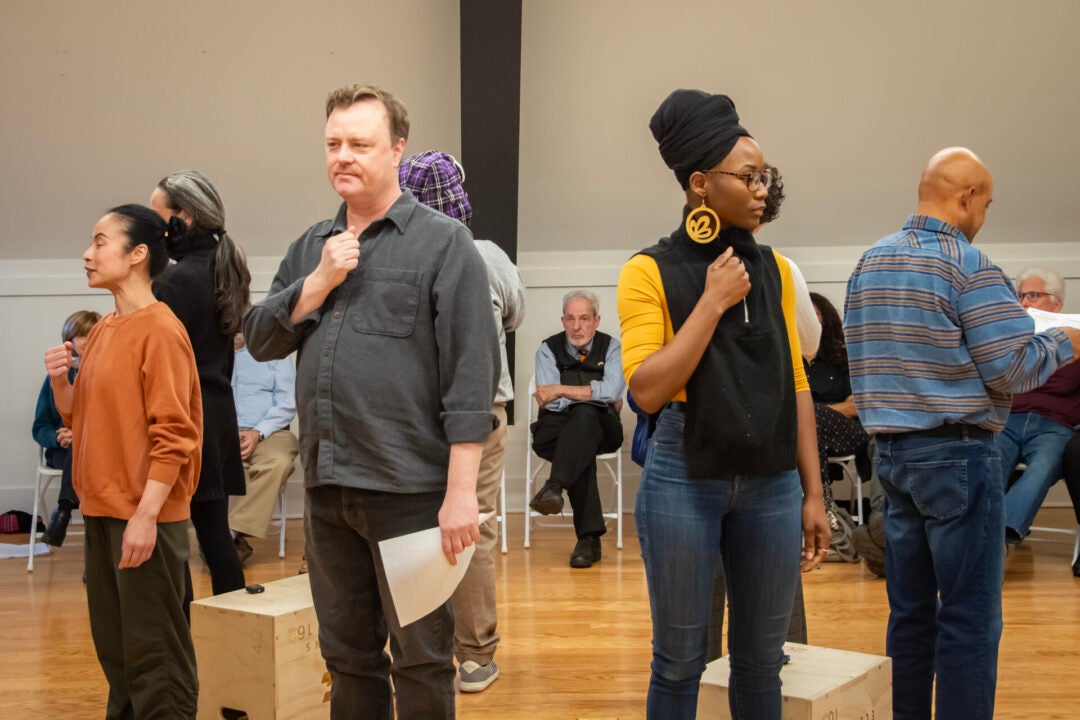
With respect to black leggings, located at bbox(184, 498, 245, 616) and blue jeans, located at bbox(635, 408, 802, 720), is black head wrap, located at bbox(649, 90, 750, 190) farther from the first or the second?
black leggings, located at bbox(184, 498, 245, 616)

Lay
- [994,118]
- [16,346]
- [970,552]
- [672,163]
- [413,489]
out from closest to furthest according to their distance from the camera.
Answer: [413,489] < [672,163] < [970,552] < [994,118] < [16,346]

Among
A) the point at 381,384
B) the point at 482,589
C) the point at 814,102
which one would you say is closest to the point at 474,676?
the point at 482,589

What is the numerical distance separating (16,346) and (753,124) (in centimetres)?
394

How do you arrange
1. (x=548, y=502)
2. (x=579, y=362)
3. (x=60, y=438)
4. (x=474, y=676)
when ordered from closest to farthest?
1. (x=474, y=676)
2. (x=548, y=502)
3. (x=60, y=438)
4. (x=579, y=362)

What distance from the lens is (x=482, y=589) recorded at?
8.87 feet

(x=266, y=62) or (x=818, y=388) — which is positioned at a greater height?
(x=266, y=62)

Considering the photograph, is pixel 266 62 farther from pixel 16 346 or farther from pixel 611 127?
pixel 16 346

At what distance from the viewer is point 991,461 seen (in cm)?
196

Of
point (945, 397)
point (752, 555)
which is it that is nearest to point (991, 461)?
point (945, 397)

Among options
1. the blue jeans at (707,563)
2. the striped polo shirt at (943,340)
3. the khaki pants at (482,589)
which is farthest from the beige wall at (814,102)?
the blue jeans at (707,563)

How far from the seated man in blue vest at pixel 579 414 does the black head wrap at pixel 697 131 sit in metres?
2.93

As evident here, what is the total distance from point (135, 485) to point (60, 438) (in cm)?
309

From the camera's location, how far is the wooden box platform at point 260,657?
2.28 meters

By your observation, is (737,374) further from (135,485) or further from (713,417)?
(135,485)
